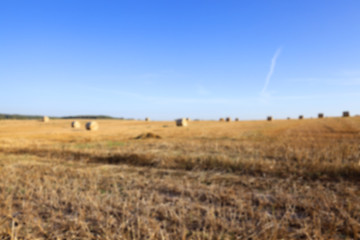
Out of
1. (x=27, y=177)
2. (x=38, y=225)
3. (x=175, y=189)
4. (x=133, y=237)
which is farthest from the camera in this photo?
(x=27, y=177)

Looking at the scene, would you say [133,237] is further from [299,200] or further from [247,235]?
[299,200]

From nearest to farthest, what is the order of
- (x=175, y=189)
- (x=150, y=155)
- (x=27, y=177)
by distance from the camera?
(x=175, y=189) < (x=27, y=177) < (x=150, y=155)

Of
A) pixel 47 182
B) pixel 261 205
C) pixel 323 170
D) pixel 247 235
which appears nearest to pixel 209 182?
pixel 261 205

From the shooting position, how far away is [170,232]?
298cm

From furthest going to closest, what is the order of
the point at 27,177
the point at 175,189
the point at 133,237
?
the point at 27,177 → the point at 175,189 → the point at 133,237

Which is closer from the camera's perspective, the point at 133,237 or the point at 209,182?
the point at 133,237

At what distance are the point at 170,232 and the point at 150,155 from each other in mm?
5193

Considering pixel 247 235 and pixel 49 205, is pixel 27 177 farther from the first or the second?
pixel 247 235

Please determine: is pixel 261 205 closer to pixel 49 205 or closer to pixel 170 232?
pixel 170 232

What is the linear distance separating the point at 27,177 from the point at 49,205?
2.26m

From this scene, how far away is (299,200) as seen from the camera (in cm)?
395

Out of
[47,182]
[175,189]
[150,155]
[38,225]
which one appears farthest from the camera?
[150,155]

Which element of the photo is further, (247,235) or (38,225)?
(38,225)

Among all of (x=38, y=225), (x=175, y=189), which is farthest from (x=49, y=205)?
(x=175, y=189)
